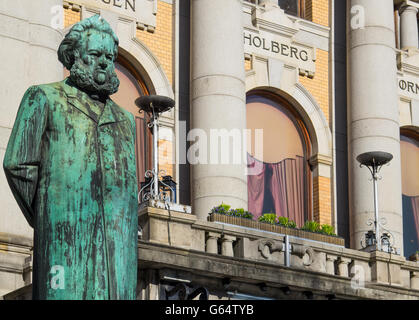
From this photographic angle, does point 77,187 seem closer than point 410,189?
Yes

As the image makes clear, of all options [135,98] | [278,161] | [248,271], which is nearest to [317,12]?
[278,161]

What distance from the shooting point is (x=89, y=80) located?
21.9 ft

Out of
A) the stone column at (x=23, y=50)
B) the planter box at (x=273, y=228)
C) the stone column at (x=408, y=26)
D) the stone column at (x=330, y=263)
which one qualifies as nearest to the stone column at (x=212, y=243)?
the planter box at (x=273, y=228)

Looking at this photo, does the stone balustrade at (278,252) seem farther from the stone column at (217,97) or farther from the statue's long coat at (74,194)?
the statue's long coat at (74,194)

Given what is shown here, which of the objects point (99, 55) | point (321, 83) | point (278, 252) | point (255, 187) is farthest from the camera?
point (321, 83)

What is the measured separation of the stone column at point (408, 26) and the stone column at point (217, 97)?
8005 mm

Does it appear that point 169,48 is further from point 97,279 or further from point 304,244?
point 97,279

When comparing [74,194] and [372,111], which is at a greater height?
[372,111]

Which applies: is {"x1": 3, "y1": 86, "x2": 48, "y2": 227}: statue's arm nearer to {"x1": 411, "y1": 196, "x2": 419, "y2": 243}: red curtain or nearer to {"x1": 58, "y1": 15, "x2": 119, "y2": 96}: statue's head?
{"x1": 58, "y1": 15, "x2": 119, "y2": 96}: statue's head

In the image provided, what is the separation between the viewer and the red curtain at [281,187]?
2830 cm

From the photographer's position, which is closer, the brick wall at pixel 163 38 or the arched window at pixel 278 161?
the brick wall at pixel 163 38

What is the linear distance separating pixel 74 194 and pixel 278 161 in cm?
2286

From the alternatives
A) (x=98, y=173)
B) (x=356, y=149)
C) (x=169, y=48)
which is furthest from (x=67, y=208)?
(x=356, y=149)

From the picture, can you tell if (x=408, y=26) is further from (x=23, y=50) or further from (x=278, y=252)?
(x=23, y=50)
